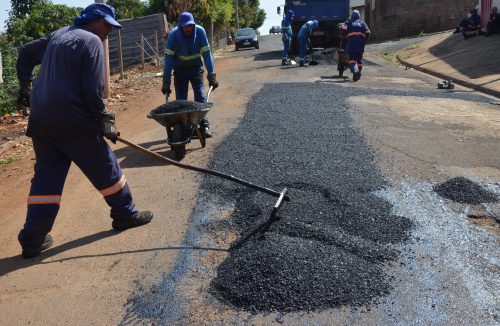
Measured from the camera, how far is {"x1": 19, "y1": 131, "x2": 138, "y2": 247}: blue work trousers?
3975 millimetres

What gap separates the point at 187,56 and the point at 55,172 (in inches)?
137

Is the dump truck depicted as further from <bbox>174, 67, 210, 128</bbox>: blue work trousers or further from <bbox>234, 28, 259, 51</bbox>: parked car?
<bbox>234, 28, 259, 51</bbox>: parked car

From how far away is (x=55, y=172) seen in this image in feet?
13.3

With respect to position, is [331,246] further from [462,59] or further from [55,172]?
[462,59]

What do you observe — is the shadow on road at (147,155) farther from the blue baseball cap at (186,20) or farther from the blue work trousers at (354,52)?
the blue work trousers at (354,52)

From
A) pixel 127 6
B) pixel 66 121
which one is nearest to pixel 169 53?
pixel 66 121

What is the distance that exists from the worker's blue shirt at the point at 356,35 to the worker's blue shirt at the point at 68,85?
33.6 feet

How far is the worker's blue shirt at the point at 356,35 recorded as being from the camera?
1334 centimetres

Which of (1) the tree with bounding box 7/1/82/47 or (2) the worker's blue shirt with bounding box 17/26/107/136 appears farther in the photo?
(1) the tree with bounding box 7/1/82/47

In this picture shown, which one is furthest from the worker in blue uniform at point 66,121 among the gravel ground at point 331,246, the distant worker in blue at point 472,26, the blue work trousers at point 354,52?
the distant worker in blue at point 472,26

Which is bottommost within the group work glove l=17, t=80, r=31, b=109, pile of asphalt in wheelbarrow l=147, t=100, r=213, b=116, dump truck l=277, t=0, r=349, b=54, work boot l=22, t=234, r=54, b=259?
work boot l=22, t=234, r=54, b=259

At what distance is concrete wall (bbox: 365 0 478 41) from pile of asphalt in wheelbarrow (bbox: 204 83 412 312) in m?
28.2

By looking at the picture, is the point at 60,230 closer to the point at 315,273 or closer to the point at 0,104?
the point at 315,273

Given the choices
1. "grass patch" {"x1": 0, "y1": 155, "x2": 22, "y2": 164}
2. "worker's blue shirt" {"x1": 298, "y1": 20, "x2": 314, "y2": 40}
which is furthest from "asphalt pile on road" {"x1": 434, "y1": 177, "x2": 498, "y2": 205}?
"worker's blue shirt" {"x1": 298, "y1": 20, "x2": 314, "y2": 40}
